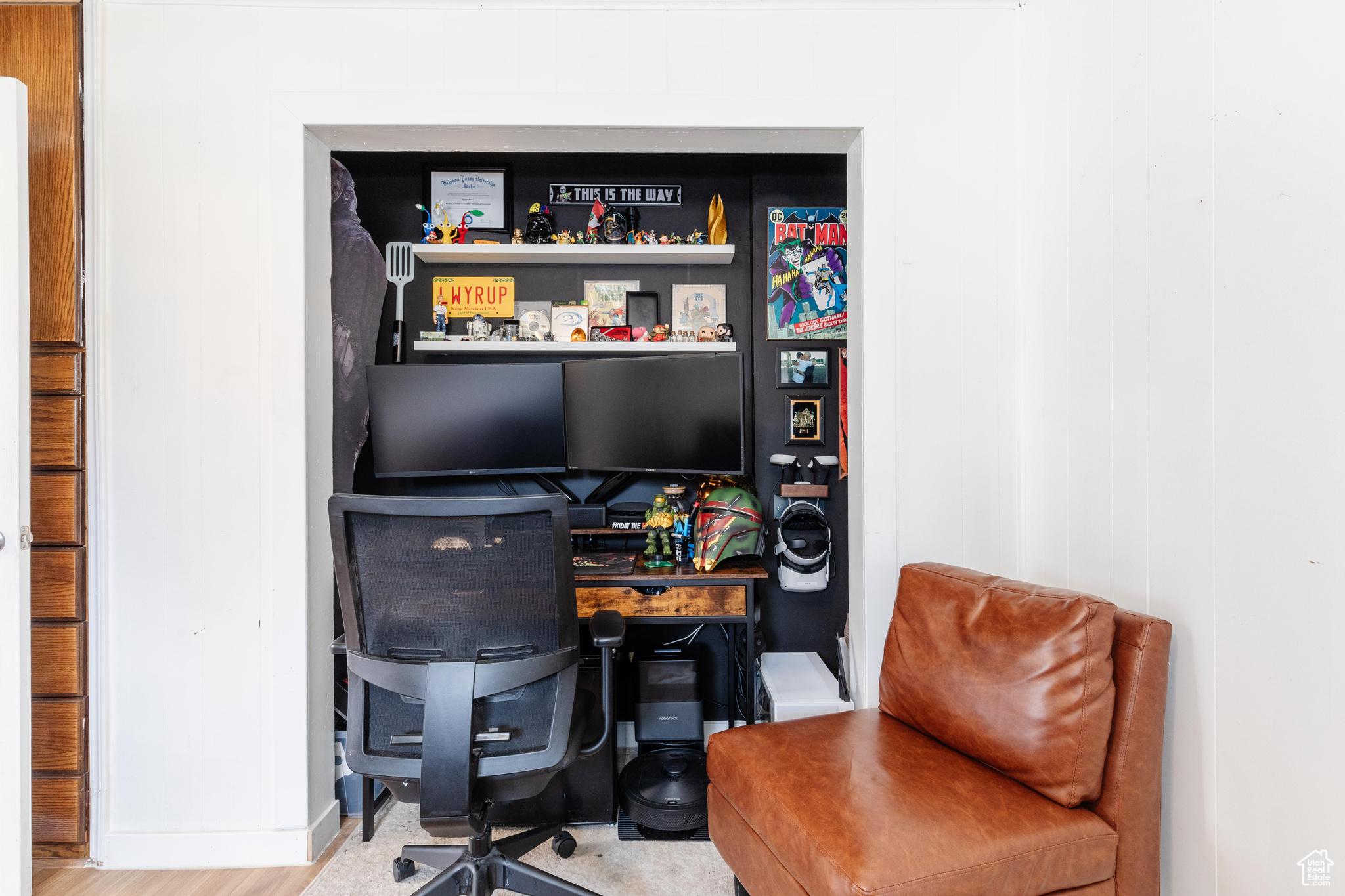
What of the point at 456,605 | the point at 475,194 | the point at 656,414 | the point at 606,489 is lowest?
the point at 456,605

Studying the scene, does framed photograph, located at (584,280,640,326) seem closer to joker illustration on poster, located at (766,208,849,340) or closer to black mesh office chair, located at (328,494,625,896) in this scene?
joker illustration on poster, located at (766,208,849,340)

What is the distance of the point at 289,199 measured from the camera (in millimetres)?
1845

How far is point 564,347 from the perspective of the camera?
7.75 ft

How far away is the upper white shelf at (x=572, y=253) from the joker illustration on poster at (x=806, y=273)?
23 centimetres

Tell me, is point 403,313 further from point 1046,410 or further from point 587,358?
point 1046,410

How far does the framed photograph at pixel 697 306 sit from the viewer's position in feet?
8.38

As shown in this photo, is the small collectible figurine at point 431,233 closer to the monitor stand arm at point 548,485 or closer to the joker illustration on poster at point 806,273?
the monitor stand arm at point 548,485

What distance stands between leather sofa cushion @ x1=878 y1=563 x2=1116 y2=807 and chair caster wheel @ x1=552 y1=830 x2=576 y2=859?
3.35 feet

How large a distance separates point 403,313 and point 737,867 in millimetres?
2288

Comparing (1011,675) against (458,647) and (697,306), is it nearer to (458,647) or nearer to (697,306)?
(458,647)

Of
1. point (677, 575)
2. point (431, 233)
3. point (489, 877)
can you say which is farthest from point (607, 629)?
point (431, 233)

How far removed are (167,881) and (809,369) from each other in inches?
106

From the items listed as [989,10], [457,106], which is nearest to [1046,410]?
[989,10]

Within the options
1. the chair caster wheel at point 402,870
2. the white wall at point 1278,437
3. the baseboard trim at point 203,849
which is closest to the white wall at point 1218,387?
the white wall at point 1278,437
